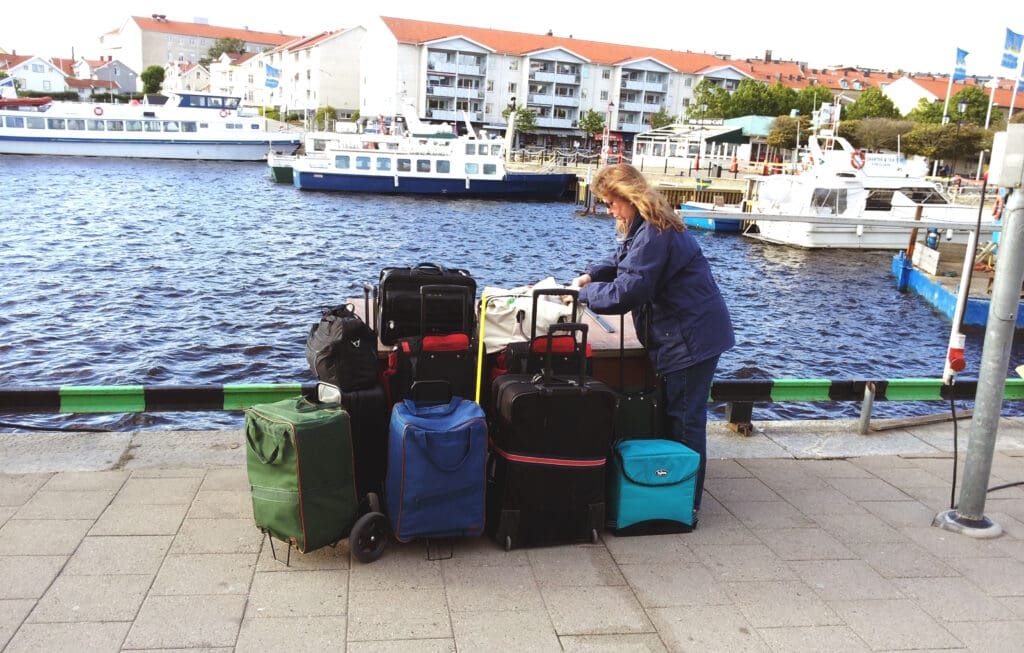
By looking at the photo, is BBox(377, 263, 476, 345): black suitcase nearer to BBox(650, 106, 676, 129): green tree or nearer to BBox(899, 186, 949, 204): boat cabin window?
BBox(899, 186, 949, 204): boat cabin window

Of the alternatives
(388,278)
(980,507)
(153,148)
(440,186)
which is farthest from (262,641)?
(153,148)

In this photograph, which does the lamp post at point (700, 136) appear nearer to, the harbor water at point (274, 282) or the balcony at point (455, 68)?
the harbor water at point (274, 282)

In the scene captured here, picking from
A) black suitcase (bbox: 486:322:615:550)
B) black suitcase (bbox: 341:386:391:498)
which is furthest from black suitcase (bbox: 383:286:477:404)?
black suitcase (bbox: 486:322:615:550)

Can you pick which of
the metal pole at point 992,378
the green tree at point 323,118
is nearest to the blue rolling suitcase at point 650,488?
the metal pole at point 992,378

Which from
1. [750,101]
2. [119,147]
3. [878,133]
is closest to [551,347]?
[878,133]

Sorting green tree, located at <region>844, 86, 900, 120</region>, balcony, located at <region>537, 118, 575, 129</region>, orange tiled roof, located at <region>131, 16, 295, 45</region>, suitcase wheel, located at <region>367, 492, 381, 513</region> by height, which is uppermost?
orange tiled roof, located at <region>131, 16, 295, 45</region>

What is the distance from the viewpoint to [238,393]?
17.9ft

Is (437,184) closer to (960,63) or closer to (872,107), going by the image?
(960,63)

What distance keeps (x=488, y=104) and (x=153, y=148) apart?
3259 cm

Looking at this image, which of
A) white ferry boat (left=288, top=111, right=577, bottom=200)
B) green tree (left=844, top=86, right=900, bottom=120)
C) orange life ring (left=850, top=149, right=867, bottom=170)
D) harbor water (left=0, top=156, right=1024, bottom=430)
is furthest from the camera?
green tree (left=844, top=86, right=900, bottom=120)

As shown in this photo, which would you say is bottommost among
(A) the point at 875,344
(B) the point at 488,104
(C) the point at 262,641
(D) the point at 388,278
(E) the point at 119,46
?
(A) the point at 875,344

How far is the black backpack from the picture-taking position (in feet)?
13.5

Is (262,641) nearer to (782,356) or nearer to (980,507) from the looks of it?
(980,507)

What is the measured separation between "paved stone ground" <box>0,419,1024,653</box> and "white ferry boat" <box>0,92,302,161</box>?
191 ft
